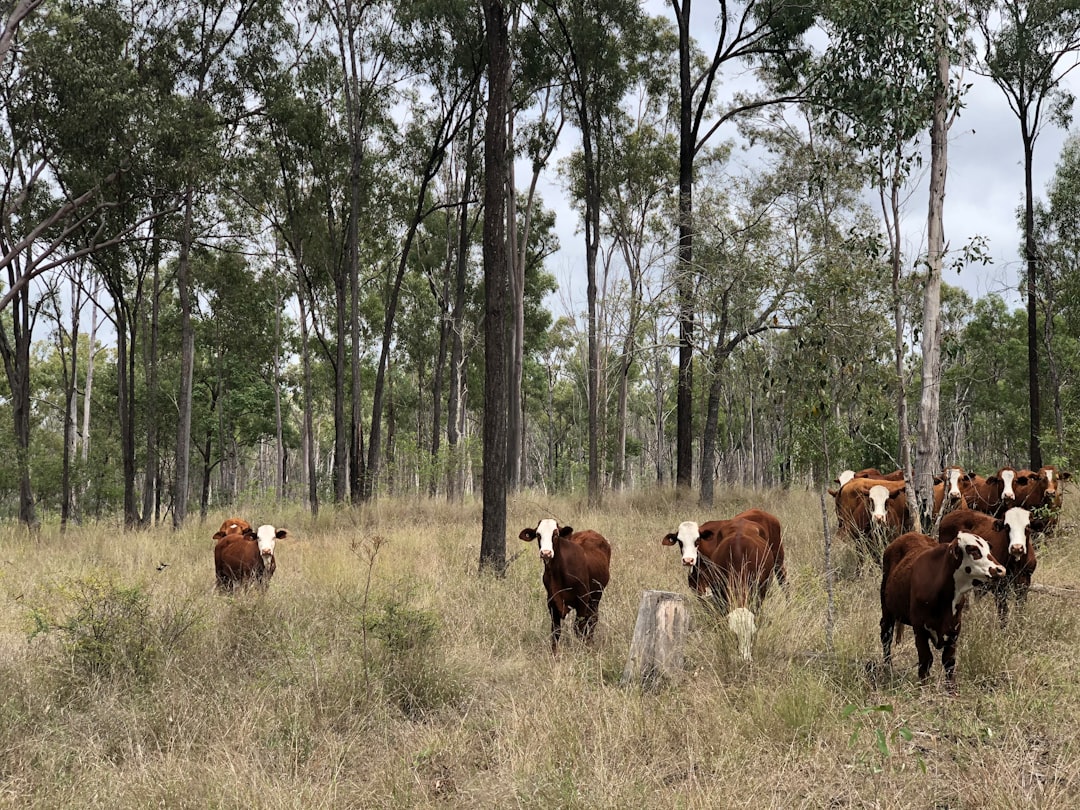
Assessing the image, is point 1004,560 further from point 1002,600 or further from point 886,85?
point 886,85

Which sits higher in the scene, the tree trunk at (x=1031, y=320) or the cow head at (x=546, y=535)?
the tree trunk at (x=1031, y=320)

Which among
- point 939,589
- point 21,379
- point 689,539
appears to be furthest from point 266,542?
point 21,379

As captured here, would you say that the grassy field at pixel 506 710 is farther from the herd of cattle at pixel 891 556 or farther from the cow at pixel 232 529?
the cow at pixel 232 529

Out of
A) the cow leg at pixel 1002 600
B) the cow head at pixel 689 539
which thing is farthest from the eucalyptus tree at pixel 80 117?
the cow leg at pixel 1002 600

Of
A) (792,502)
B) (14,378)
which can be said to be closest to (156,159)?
(14,378)

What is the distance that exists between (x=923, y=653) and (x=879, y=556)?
4245 mm

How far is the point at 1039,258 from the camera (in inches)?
976

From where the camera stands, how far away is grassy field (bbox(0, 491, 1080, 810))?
→ 384cm

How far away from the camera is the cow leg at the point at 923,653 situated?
4.91 meters

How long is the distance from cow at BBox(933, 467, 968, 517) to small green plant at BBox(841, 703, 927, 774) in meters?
4.85

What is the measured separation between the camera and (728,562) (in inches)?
273

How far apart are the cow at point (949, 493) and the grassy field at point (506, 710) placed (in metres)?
1.24

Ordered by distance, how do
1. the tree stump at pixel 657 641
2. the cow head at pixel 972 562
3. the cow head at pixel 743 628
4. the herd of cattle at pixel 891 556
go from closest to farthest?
1. the cow head at pixel 972 562
2. the herd of cattle at pixel 891 556
3. the tree stump at pixel 657 641
4. the cow head at pixel 743 628

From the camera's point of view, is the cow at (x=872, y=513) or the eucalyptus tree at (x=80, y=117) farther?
the eucalyptus tree at (x=80, y=117)
